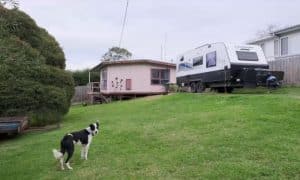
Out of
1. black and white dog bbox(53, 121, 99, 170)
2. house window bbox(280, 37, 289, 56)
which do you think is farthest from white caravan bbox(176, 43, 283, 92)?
black and white dog bbox(53, 121, 99, 170)

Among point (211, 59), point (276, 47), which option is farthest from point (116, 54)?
point (211, 59)

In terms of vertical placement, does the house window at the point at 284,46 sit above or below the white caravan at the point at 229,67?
above

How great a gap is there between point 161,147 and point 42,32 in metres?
13.5

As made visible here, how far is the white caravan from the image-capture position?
2225 centimetres

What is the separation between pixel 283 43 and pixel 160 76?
10.7m

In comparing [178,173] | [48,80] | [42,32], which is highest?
[42,32]

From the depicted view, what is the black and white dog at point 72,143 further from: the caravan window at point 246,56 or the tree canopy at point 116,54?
the tree canopy at point 116,54

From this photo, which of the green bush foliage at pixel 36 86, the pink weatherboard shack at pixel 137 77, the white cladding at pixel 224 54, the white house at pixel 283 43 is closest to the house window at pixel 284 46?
the white house at pixel 283 43

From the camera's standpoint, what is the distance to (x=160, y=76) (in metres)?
37.2

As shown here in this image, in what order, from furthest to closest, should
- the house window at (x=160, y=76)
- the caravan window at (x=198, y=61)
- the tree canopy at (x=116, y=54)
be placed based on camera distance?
the tree canopy at (x=116, y=54), the house window at (x=160, y=76), the caravan window at (x=198, y=61)

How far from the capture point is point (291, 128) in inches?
476

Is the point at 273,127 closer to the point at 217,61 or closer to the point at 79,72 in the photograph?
the point at 217,61

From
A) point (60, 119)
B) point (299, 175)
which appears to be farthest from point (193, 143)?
point (60, 119)

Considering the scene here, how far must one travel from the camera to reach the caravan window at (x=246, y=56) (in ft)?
76.1
